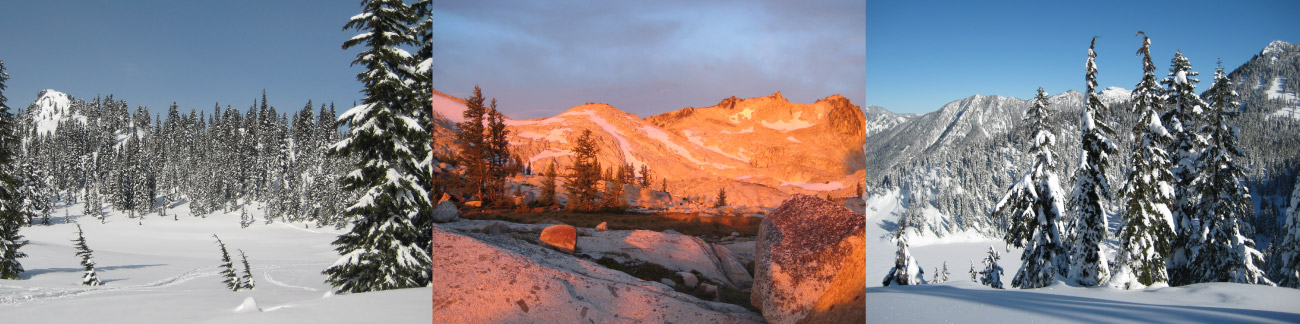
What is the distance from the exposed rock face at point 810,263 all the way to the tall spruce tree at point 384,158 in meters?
10.2

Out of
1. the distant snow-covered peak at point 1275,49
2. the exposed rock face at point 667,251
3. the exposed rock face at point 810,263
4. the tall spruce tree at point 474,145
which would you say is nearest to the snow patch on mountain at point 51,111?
the tall spruce tree at point 474,145

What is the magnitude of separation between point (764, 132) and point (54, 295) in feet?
60.7

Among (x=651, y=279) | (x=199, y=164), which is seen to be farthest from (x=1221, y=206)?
(x=199, y=164)

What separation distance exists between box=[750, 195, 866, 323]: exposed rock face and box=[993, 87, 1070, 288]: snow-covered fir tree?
14.3m

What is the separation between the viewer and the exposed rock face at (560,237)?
400 centimetres

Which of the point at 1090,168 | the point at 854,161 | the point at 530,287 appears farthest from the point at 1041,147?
the point at 530,287

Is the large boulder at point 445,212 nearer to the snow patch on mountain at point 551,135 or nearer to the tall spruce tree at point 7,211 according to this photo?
the snow patch on mountain at point 551,135

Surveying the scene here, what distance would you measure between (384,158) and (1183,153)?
20.5m

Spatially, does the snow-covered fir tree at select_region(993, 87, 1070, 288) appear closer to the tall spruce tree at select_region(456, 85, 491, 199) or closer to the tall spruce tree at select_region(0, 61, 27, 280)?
the tall spruce tree at select_region(456, 85, 491, 199)

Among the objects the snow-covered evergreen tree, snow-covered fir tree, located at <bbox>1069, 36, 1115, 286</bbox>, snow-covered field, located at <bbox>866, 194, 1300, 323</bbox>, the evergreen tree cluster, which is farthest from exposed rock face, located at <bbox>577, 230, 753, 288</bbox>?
the evergreen tree cluster

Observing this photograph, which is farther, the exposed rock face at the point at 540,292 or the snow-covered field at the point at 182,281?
the snow-covered field at the point at 182,281


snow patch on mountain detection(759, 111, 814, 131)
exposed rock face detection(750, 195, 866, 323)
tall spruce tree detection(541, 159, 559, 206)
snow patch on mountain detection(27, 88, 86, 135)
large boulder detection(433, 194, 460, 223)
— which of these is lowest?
exposed rock face detection(750, 195, 866, 323)

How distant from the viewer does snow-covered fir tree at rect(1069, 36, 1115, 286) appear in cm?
1409

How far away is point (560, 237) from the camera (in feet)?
13.2
